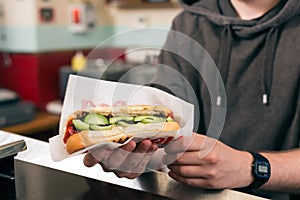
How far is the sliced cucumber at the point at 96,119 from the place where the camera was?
63 centimetres

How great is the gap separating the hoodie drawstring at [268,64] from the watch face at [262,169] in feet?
1.14

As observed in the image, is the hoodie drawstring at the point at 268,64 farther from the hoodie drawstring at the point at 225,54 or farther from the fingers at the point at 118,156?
→ the fingers at the point at 118,156

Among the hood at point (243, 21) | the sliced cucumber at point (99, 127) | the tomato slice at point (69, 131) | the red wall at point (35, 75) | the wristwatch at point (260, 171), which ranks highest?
the hood at point (243, 21)

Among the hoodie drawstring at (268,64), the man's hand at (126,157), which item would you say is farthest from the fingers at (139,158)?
the hoodie drawstring at (268,64)

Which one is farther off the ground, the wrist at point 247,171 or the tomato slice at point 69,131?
the tomato slice at point 69,131

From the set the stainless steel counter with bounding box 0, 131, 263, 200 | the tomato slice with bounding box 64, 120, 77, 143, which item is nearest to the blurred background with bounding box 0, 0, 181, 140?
the stainless steel counter with bounding box 0, 131, 263, 200

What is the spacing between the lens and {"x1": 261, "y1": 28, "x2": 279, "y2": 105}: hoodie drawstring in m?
1.20

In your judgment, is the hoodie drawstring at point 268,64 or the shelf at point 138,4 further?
the shelf at point 138,4

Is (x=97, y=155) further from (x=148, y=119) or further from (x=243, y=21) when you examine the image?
(x=243, y=21)

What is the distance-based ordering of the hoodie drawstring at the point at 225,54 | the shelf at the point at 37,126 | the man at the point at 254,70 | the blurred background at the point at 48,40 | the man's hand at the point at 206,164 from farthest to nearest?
1. the blurred background at the point at 48,40
2. the shelf at the point at 37,126
3. the hoodie drawstring at the point at 225,54
4. the man at the point at 254,70
5. the man's hand at the point at 206,164

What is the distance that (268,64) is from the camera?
1.21 metres

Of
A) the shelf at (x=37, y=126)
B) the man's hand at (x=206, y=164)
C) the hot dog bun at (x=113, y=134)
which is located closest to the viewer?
the hot dog bun at (x=113, y=134)

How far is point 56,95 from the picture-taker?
8.54ft

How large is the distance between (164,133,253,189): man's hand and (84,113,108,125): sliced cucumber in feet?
0.43
